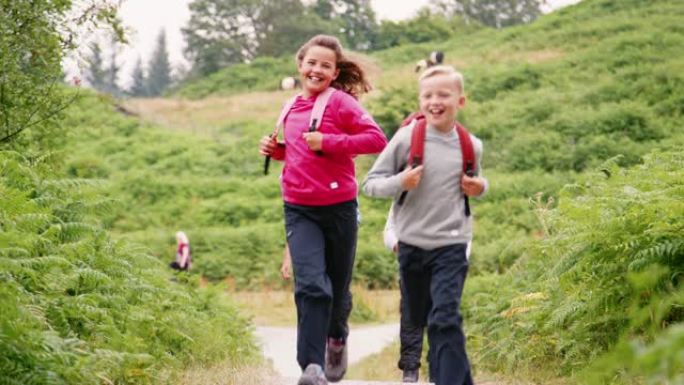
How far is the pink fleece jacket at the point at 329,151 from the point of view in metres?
5.75

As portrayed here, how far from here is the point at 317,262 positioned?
5.72m

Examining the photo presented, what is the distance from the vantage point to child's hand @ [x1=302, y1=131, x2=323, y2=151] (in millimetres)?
5680

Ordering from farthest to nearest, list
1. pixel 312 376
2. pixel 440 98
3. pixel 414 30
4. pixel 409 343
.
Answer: pixel 414 30 → pixel 409 343 → pixel 312 376 → pixel 440 98

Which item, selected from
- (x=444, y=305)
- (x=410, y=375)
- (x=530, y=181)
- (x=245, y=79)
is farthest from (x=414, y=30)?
(x=444, y=305)

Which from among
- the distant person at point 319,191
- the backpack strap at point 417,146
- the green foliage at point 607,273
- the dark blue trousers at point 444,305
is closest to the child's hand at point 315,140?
the distant person at point 319,191

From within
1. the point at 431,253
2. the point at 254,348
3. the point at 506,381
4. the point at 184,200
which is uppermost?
the point at 431,253

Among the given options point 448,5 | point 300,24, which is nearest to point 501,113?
point 300,24

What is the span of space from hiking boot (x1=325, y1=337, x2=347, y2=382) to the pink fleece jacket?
1.19 m

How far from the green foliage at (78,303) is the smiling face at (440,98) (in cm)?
205

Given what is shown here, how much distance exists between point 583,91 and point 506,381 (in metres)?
28.4

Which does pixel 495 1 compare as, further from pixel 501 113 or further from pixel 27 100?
pixel 27 100

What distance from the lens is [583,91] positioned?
112ft

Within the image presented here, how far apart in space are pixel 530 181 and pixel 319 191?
2258 centimetres

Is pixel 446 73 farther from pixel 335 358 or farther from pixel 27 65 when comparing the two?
pixel 27 65
